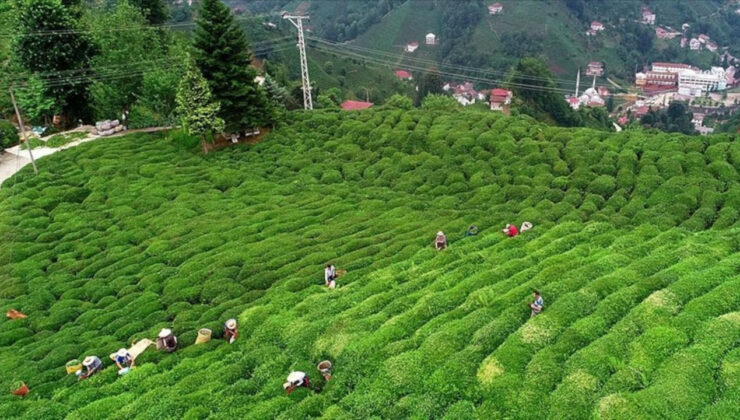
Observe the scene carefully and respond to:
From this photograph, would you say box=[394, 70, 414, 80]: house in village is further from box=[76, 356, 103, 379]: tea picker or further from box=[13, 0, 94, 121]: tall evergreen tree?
box=[76, 356, 103, 379]: tea picker

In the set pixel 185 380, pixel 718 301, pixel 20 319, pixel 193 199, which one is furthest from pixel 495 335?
pixel 193 199

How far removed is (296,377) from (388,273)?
6.66 meters

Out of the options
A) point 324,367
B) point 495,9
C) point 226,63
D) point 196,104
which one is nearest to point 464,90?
point 495,9

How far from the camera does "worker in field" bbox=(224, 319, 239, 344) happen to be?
1872 cm

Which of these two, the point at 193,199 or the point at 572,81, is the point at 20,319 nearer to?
the point at 193,199

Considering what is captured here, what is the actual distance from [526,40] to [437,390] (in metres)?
157

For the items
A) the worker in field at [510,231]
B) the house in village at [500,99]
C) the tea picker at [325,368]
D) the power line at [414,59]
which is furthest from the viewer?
the power line at [414,59]

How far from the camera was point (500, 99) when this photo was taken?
83375mm

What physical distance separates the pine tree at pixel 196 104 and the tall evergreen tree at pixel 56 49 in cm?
1043

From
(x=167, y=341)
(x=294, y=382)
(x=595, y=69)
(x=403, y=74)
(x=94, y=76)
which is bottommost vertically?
(x=595, y=69)

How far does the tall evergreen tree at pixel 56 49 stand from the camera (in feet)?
123

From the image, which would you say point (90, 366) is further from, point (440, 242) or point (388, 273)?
point (440, 242)

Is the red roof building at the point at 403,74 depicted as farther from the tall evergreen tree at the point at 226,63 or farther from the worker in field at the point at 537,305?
the worker in field at the point at 537,305

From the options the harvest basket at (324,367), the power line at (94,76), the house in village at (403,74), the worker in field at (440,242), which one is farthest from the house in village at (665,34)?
the harvest basket at (324,367)
